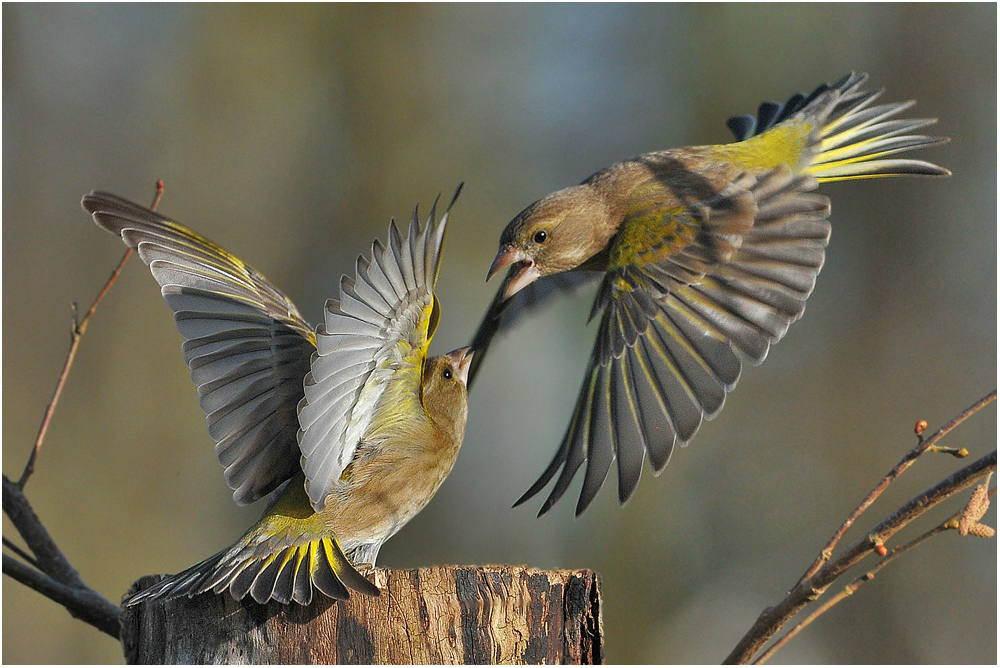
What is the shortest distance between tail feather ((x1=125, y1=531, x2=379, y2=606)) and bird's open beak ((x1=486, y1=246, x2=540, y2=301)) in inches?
70.1

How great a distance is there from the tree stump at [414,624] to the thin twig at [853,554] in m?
0.46

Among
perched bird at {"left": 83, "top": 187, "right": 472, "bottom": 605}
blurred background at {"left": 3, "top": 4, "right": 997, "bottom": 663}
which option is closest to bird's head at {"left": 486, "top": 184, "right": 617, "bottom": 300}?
perched bird at {"left": 83, "top": 187, "right": 472, "bottom": 605}

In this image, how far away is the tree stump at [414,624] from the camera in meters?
2.51

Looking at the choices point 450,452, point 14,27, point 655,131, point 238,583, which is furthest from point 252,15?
point 238,583

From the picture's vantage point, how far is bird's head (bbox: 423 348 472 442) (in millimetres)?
3660

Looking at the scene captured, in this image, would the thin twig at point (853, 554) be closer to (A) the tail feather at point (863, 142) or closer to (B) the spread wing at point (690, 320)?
(B) the spread wing at point (690, 320)

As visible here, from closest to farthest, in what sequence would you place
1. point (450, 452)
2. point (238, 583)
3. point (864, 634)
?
point (238, 583)
point (450, 452)
point (864, 634)

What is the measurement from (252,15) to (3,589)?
21.4 feet

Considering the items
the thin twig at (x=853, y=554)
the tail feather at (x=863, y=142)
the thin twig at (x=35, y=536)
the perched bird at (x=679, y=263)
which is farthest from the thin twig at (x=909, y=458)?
the thin twig at (x=35, y=536)

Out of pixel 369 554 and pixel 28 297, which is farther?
pixel 28 297

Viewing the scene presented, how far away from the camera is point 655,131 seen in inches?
390

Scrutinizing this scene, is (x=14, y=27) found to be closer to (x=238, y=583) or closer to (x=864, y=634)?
(x=238, y=583)

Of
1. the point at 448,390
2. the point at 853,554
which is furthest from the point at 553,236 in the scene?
the point at 853,554

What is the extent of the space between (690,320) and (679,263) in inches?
10.8
